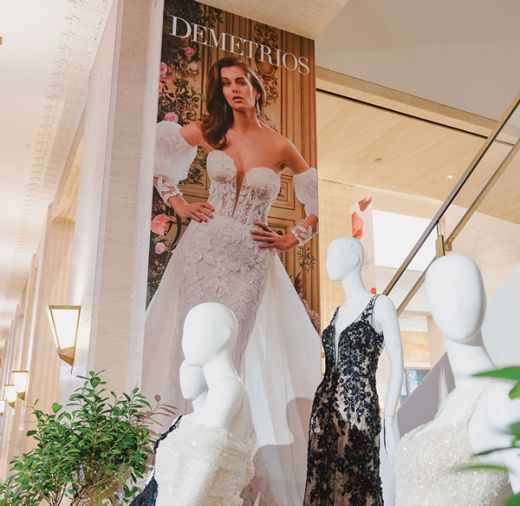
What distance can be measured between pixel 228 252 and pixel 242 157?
651mm

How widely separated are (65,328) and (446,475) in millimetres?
3480

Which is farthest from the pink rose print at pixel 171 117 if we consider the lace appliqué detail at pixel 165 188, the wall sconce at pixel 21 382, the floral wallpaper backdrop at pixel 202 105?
the wall sconce at pixel 21 382

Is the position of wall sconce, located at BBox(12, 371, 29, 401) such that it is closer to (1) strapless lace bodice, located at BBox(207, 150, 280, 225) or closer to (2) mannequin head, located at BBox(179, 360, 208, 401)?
(1) strapless lace bodice, located at BBox(207, 150, 280, 225)

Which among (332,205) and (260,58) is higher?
(332,205)

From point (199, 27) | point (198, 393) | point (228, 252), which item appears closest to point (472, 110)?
point (199, 27)

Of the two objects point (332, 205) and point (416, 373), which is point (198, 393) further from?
point (416, 373)

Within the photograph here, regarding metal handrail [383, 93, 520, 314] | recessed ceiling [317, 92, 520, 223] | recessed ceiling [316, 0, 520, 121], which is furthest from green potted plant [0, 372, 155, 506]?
recessed ceiling [317, 92, 520, 223]

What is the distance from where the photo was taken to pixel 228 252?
12.6ft

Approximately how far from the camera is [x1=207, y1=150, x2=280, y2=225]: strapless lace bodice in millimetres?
3922

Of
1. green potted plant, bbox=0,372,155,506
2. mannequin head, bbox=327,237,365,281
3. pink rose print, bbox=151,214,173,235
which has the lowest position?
green potted plant, bbox=0,372,155,506

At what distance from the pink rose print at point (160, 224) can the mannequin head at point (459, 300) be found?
2.50 m

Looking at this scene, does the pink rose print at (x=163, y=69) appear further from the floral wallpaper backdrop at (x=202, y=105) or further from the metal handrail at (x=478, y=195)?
the metal handrail at (x=478, y=195)

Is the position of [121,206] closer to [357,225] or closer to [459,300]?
[459,300]

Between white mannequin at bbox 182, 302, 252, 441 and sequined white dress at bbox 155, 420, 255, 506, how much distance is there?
42 millimetres
